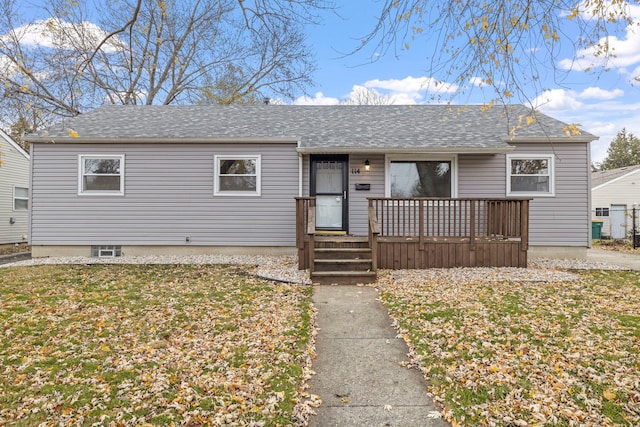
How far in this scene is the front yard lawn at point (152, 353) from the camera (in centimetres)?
253

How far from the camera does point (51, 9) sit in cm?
592

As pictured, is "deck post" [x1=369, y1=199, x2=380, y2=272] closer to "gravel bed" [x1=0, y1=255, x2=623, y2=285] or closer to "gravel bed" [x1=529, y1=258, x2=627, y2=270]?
"gravel bed" [x1=0, y1=255, x2=623, y2=285]

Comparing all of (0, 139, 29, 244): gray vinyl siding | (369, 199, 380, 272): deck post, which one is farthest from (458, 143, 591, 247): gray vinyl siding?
(0, 139, 29, 244): gray vinyl siding

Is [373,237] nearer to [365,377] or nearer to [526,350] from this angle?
[526,350]

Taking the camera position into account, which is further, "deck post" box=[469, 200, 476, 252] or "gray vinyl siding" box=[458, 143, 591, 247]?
"gray vinyl siding" box=[458, 143, 591, 247]

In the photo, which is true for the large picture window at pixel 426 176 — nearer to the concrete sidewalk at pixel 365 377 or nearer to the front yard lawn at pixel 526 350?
the front yard lawn at pixel 526 350

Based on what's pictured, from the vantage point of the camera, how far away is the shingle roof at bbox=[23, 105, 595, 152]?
29.8 feet

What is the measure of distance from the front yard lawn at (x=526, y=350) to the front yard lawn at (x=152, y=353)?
132 cm

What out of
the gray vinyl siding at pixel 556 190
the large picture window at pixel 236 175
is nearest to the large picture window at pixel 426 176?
the gray vinyl siding at pixel 556 190

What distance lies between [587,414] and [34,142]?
40.1ft

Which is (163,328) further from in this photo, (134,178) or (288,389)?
(134,178)

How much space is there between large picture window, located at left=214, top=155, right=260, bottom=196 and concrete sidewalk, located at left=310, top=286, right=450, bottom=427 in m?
5.41

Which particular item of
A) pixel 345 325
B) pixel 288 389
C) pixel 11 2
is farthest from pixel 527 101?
pixel 11 2

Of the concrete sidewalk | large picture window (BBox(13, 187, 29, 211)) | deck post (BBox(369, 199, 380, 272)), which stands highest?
large picture window (BBox(13, 187, 29, 211))
